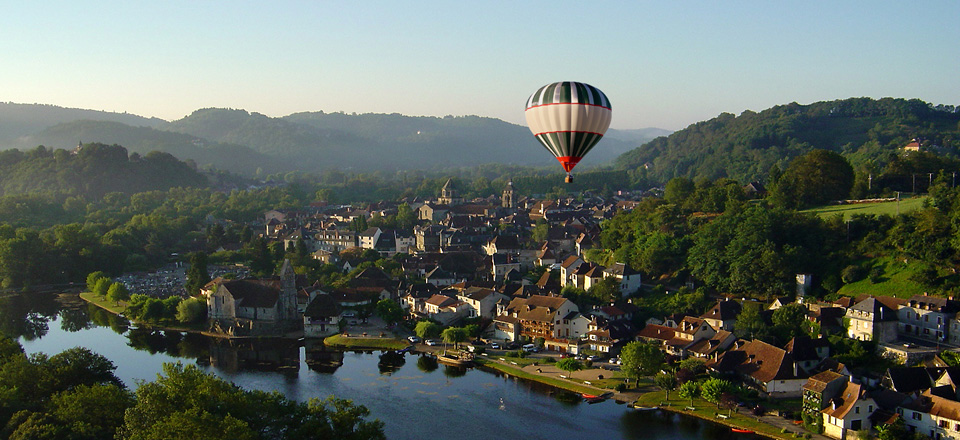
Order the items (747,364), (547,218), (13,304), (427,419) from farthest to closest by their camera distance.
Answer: (547,218) < (13,304) < (747,364) < (427,419)

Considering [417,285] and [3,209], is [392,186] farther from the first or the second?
[417,285]

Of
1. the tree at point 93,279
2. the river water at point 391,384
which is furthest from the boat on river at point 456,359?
the tree at point 93,279

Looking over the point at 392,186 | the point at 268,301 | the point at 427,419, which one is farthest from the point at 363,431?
the point at 392,186

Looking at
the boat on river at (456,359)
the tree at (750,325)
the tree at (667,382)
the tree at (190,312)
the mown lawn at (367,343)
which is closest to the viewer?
the tree at (667,382)

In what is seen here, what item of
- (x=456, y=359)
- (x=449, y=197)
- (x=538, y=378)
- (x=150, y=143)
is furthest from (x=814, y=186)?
(x=150, y=143)

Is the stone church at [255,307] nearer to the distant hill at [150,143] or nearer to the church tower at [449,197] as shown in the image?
the church tower at [449,197]

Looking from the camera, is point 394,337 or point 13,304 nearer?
point 394,337

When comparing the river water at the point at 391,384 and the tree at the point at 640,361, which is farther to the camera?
the tree at the point at 640,361
